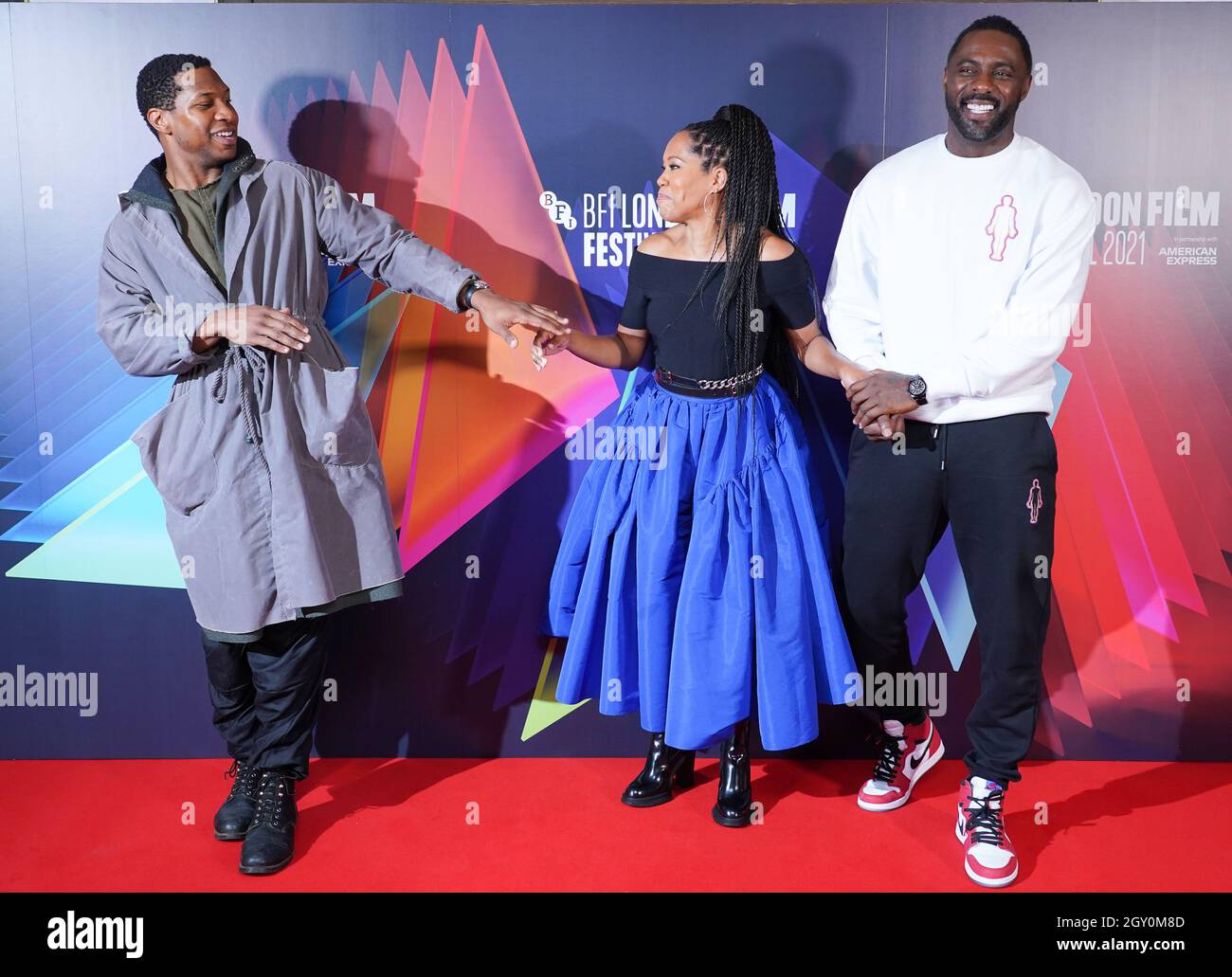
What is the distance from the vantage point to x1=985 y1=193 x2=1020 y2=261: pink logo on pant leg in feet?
8.58

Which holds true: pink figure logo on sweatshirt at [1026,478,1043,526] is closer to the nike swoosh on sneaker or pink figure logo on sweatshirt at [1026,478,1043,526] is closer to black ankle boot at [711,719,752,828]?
the nike swoosh on sneaker

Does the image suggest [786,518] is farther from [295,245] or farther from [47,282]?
[47,282]

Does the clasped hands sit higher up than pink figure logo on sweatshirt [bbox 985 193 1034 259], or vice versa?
pink figure logo on sweatshirt [bbox 985 193 1034 259]

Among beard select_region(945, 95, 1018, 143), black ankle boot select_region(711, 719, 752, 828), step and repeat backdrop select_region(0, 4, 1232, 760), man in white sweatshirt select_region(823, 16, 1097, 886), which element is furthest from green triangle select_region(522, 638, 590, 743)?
beard select_region(945, 95, 1018, 143)

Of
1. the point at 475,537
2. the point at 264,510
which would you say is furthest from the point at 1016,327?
the point at 264,510

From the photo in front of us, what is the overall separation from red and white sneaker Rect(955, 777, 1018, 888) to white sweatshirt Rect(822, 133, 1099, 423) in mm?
919

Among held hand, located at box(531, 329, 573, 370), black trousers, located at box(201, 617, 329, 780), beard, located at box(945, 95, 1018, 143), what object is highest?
beard, located at box(945, 95, 1018, 143)

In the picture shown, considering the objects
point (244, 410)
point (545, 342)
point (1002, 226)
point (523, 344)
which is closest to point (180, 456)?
point (244, 410)

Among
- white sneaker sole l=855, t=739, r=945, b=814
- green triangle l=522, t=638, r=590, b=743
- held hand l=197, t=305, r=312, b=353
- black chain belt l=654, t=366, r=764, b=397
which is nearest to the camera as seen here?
held hand l=197, t=305, r=312, b=353

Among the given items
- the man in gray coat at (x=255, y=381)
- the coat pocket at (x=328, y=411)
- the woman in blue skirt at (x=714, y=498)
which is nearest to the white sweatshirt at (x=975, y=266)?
the woman in blue skirt at (x=714, y=498)

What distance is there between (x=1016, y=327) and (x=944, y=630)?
107cm

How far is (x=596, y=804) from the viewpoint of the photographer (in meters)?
3.04

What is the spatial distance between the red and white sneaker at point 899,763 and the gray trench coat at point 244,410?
4.94 feet

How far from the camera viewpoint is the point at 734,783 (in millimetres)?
2912
